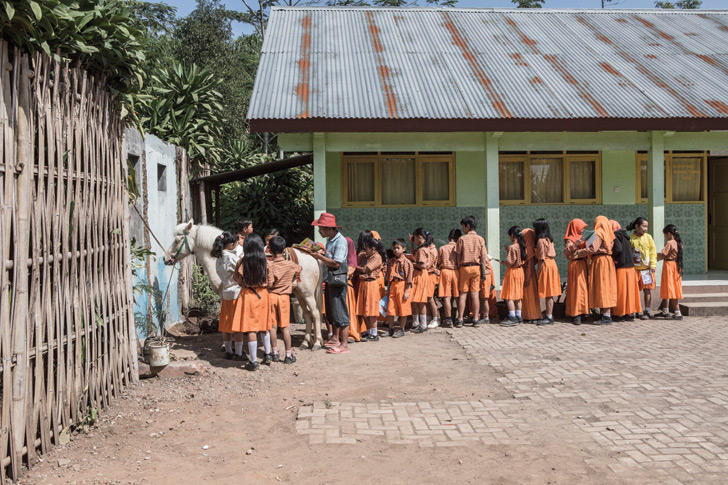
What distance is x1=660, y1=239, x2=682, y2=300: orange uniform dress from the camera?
1015 centimetres

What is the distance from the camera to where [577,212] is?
12.7m

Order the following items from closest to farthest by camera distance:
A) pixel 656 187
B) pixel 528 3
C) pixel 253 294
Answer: pixel 253 294, pixel 656 187, pixel 528 3

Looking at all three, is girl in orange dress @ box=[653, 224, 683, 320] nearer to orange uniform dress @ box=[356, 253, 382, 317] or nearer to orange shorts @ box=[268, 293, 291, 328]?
orange uniform dress @ box=[356, 253, 382, 317]

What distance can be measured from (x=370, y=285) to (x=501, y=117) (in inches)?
143

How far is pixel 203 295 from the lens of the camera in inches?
426

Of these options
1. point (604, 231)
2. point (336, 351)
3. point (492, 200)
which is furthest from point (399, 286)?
point (604, 231)

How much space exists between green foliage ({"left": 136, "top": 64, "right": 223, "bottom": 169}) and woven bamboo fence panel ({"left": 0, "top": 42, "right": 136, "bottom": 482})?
262 inches

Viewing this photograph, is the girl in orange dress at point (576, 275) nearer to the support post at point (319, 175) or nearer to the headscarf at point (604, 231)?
the headscarf at point (604, 231)

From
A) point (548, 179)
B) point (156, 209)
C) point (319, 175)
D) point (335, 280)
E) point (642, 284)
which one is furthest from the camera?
point (548, 179)

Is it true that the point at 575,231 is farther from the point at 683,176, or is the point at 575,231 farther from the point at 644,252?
the point at 683,176

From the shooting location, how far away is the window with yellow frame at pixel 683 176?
12945mm

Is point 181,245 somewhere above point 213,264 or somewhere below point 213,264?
above

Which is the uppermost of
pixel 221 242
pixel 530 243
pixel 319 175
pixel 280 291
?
pixel 319 175

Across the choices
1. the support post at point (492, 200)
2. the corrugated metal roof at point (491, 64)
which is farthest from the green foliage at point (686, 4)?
the support post at point (492, 200)
